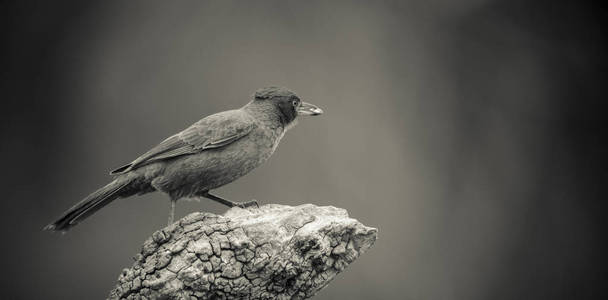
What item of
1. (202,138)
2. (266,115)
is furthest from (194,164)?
(266,115)

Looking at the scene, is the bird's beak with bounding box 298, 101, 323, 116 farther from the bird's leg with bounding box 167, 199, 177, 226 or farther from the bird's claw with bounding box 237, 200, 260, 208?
the bird's leg with bounding box 167, 199, 177, 226

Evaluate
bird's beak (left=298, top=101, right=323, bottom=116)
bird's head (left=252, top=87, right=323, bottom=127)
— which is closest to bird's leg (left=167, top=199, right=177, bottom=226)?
bird's head (left=252, top=87, right=323, bottom=127)

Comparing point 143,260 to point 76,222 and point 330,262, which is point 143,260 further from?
point 330,262

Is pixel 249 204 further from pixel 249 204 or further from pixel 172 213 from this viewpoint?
pixel 172 213

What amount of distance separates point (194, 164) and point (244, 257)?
3.98 ft

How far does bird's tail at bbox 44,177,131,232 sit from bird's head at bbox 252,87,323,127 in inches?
65.7

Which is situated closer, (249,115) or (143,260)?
(143,260)

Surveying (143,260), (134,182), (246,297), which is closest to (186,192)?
(134,182)

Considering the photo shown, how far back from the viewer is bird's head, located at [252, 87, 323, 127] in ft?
20.2

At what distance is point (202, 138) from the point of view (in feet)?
19.1

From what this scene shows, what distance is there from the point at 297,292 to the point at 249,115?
1964 mm

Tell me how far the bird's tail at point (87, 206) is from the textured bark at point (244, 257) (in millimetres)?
790

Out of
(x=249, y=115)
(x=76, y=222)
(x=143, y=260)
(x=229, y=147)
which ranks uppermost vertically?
(x=249, y=115)

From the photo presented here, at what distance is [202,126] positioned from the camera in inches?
235
